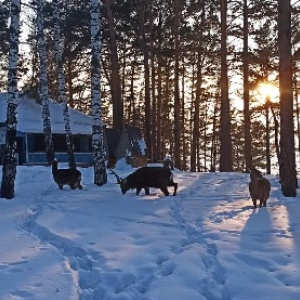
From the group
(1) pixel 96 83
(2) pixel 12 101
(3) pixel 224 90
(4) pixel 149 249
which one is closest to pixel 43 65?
(1) pixel 96 83

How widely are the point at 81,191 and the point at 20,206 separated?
3.44m

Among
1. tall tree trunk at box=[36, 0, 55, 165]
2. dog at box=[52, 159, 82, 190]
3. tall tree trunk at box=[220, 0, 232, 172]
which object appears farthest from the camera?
tall tree trunk at box=[220, 0, 232, 172]

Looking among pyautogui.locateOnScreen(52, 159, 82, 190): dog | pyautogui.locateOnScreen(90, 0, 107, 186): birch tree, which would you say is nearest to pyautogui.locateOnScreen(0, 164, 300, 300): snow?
pyautogui.locateOnScreen(52, 159, 82, 190): dog

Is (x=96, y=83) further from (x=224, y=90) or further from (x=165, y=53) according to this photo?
(x=165, y=53)

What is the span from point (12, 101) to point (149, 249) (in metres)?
7.60

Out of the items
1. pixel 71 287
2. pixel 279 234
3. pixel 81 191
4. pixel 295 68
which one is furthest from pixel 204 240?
pixel 295 68

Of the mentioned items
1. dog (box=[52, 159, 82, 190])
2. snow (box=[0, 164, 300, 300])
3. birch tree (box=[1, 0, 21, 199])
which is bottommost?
snow (box=[0, 164, 300, 300])

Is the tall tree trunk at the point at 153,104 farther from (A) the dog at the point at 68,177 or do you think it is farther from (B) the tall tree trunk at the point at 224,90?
(A) the dog at the point at 68,177

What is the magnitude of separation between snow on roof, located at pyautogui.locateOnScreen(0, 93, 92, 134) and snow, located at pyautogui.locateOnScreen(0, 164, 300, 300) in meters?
20.5

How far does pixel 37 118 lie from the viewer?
111ft

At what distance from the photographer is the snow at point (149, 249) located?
511 centimetres

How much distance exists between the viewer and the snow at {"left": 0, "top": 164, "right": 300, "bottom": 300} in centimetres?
511

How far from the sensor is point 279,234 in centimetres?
795

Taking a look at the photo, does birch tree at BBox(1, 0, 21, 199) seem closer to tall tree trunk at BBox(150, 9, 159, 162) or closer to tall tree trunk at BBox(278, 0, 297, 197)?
tall tree trunk at BBox(278, 0, 297, 197)
